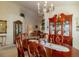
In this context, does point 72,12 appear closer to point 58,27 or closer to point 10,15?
point 58,27

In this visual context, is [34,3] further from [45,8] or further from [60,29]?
[60,29]

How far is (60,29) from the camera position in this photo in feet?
5.88

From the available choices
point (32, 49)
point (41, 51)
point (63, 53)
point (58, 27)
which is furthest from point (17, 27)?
point (63, 53)

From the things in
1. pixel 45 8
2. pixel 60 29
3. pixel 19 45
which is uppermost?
pixel 45 8

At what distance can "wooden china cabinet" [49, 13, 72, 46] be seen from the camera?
176cm

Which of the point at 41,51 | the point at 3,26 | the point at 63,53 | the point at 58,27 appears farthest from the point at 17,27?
the point at 63,53

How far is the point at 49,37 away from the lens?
181 cm

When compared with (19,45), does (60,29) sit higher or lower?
higher

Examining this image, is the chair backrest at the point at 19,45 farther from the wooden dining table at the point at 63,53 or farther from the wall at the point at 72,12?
the wall at the point at 72,12

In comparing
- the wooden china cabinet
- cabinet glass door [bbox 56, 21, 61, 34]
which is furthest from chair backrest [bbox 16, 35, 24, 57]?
cabinet glass door [bbox 56, 21, 61, 34]

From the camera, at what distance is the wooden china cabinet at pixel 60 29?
5.78ft

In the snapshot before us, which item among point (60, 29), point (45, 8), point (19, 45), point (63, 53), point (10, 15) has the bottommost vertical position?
point (63, 53)

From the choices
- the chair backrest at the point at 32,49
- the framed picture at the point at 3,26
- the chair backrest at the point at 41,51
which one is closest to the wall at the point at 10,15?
the framed picture at the point at 3,26

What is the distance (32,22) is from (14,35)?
0.35 meters
